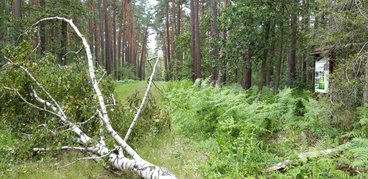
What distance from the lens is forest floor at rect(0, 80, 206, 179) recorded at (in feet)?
14.6

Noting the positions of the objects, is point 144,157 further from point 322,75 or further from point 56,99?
point 322,75

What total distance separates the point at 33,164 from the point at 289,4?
985cm

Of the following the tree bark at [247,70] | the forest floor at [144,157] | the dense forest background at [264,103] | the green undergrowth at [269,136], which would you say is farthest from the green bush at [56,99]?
the tree bark at [247,70]

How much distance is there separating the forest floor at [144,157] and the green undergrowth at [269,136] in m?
0.29

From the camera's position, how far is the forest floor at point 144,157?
14.6ft

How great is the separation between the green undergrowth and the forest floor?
0.29m

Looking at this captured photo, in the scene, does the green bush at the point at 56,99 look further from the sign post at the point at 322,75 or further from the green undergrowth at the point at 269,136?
the sign post at the point at 322,75

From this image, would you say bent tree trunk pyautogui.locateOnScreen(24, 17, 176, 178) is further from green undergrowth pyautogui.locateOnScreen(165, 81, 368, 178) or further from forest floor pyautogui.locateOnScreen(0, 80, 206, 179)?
green undergrowth pyautogui.locateOnScreen(165, 81, 368, 178)

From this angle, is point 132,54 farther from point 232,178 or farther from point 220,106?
point 232,178

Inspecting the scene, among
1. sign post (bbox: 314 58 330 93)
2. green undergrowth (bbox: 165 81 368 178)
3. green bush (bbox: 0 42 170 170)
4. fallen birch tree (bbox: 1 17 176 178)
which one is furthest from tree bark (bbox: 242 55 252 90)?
fallen birch tree (bbox: 1 17 176 178)

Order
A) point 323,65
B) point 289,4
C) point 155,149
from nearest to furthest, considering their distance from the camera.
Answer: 1. point 155,149
2. point 323,65
3. point 289,4

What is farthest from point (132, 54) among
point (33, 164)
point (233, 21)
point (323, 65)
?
point (33, 164)

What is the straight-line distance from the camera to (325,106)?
6.97 m

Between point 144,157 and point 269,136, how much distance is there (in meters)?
2.80
